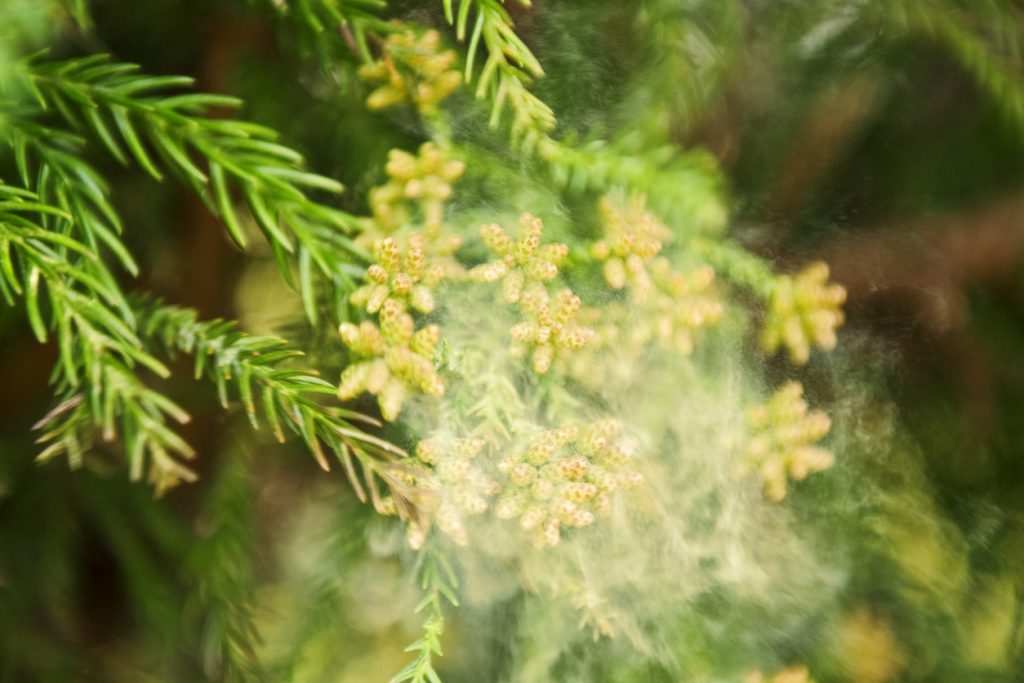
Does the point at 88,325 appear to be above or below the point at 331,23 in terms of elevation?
below

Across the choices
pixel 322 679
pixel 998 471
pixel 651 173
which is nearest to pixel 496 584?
pixel 322 679

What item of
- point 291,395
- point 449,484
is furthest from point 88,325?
point 449,484

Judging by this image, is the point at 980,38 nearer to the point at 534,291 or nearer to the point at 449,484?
the point at 534,291

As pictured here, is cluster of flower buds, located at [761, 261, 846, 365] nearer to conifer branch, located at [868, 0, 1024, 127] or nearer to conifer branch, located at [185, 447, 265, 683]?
conifer branch, located at [868, 0, 1024, 127]

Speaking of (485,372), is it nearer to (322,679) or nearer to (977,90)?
(322,679)

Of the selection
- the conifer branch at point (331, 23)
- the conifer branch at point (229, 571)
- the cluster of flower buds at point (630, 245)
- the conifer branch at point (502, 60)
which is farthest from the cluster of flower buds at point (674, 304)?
the conifer branch at point (229, 571)

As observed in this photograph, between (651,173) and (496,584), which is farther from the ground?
(651,173)
